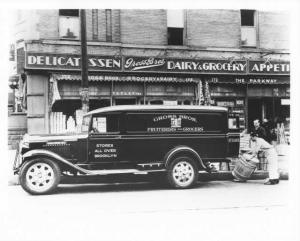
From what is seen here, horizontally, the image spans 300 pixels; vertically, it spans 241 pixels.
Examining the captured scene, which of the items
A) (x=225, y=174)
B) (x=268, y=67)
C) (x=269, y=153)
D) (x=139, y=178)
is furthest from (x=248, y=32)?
(x=139, y=178)

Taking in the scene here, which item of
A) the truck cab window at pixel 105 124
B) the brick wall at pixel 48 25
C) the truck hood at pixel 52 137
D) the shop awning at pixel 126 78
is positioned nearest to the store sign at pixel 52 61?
the shop awning at pixel 126 78

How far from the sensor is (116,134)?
932cm

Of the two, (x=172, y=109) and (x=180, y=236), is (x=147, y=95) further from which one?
(x=180, y=236)

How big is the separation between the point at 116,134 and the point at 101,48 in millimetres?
3435

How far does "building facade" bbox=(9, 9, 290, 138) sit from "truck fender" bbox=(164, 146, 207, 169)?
7.63ft

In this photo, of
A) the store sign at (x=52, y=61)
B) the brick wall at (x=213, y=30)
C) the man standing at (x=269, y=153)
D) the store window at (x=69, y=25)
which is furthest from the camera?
the store sign at (x=52, y=61)

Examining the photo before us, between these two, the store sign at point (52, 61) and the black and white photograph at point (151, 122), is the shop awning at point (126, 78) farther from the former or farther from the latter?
the store sign at point (52, 61)

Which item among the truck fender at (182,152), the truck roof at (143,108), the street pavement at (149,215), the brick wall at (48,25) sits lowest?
the street pavement at (149,215)

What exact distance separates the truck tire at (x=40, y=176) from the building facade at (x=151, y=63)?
1500 mm

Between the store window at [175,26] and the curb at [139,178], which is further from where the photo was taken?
the store window at [175,26]

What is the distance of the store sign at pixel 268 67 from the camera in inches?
362

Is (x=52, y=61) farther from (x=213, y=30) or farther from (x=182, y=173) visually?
(x=182, y=173)

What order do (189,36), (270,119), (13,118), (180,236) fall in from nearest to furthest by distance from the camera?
(180,236), (13,118), (270,119), (189,36)

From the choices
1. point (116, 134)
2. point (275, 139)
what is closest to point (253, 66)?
point (275, 139)
